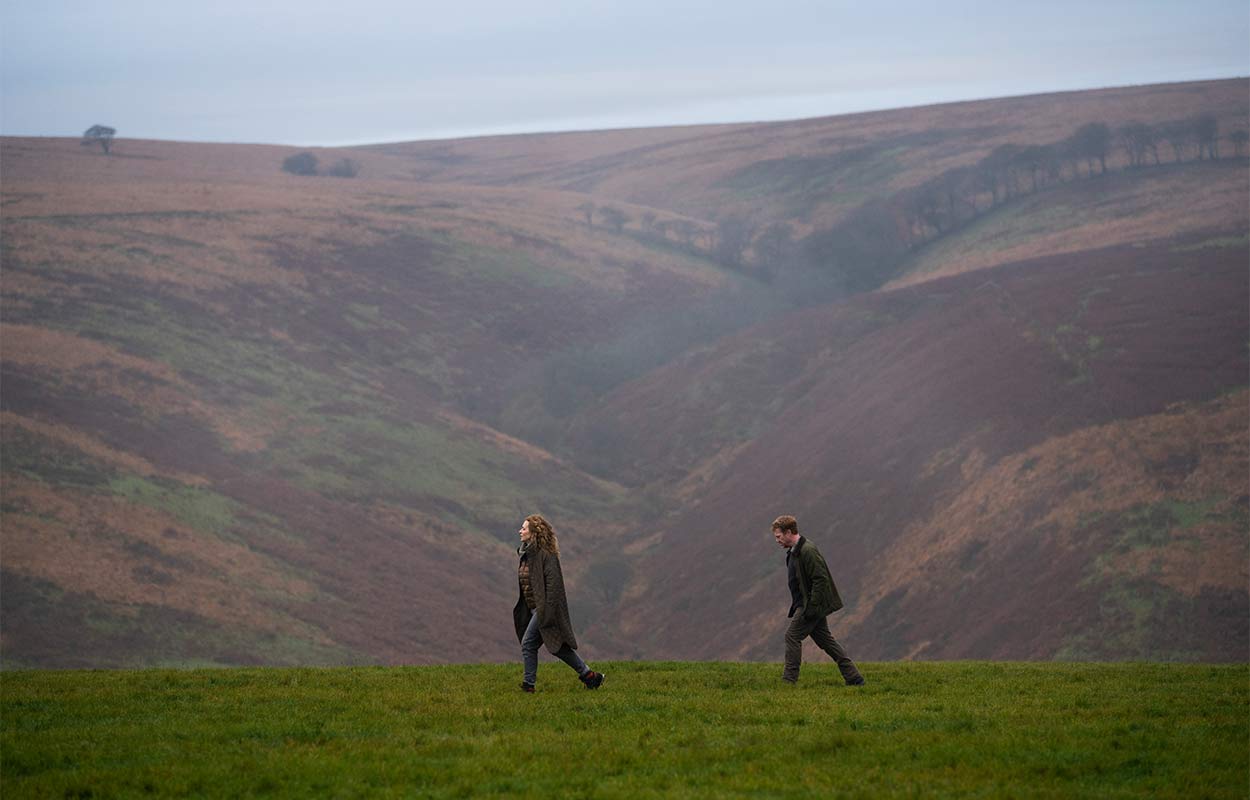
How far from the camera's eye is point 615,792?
32.7 feet

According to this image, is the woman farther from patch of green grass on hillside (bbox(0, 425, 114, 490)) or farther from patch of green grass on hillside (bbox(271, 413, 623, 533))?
patch of green grass on hillside (bbox(271, 413, 623, 533))

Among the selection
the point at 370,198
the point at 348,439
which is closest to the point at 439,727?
the point at 348,439

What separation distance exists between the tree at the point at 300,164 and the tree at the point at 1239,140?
120287 mm

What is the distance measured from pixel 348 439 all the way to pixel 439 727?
186 feet

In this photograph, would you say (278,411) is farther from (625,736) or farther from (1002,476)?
(625,736)

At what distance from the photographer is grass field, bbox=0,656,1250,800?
1022cm

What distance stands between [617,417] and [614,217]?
50474 millimetres

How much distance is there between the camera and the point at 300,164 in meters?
171

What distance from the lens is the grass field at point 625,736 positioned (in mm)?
10219

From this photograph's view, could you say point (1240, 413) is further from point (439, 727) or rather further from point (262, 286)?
point (262, 286)

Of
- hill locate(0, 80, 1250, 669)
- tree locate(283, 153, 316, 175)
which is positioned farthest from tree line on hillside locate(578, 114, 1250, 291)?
tree locate(283, 153, 316, 175)

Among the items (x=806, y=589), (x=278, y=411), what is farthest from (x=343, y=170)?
(x=806, y=589)

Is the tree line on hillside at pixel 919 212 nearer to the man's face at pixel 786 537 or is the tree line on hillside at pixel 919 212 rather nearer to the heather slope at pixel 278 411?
the heather slope at pixel 278 411

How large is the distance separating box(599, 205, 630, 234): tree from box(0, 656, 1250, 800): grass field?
111 metres
